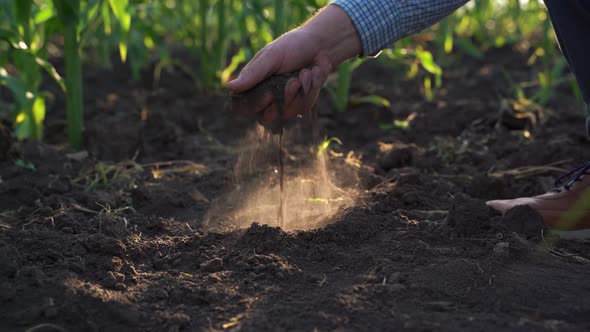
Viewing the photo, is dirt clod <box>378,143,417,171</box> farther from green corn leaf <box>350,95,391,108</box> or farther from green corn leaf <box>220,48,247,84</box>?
green corn leaf <box>220,48,247,84</box>

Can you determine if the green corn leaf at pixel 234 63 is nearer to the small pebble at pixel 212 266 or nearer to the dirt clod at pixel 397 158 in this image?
the dirt clod at pixel 397 158

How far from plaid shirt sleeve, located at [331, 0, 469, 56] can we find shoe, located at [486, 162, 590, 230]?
771 millimetres

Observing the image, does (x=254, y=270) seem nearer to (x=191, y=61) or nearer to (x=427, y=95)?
(x=427, y=95)

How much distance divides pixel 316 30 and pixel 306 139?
147 centimetres

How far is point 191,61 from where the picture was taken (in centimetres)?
586

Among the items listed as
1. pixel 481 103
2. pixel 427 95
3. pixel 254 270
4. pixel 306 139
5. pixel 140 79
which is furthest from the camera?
pixel 140 79

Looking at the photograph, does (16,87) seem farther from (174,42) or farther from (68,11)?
(174,42)

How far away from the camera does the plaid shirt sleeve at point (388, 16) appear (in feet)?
7.78

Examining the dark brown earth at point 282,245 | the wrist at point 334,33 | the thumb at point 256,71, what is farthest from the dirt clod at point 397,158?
the thumb at point 256,71

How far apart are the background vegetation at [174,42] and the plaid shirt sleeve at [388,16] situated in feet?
4.17

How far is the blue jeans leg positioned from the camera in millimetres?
2160

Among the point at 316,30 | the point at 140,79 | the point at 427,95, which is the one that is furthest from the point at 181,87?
the point at 316,30

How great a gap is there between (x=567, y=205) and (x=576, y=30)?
653mm

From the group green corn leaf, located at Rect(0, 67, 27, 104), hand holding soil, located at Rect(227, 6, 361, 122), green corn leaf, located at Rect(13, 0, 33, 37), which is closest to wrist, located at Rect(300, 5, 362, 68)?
hand holding soil, located at Rect(227, 6, 361, 122)
